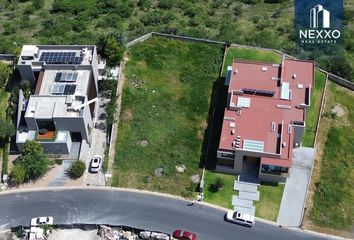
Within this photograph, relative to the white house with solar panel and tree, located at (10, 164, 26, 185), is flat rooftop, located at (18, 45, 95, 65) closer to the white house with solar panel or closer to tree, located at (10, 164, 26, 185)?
the white house with solar panel

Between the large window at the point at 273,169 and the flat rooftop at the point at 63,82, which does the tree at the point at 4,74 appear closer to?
the flat rooftop at the point at 63,82

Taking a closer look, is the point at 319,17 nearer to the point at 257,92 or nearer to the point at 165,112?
the point at 257,92

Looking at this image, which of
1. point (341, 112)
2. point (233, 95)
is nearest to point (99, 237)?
point (233, 95)

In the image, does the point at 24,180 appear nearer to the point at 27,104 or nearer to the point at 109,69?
the point at 27,104

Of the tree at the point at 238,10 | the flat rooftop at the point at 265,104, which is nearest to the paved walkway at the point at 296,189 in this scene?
the flat rooftop at the point at 265,104

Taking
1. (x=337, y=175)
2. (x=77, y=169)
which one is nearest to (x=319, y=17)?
(x=337, y=175)
